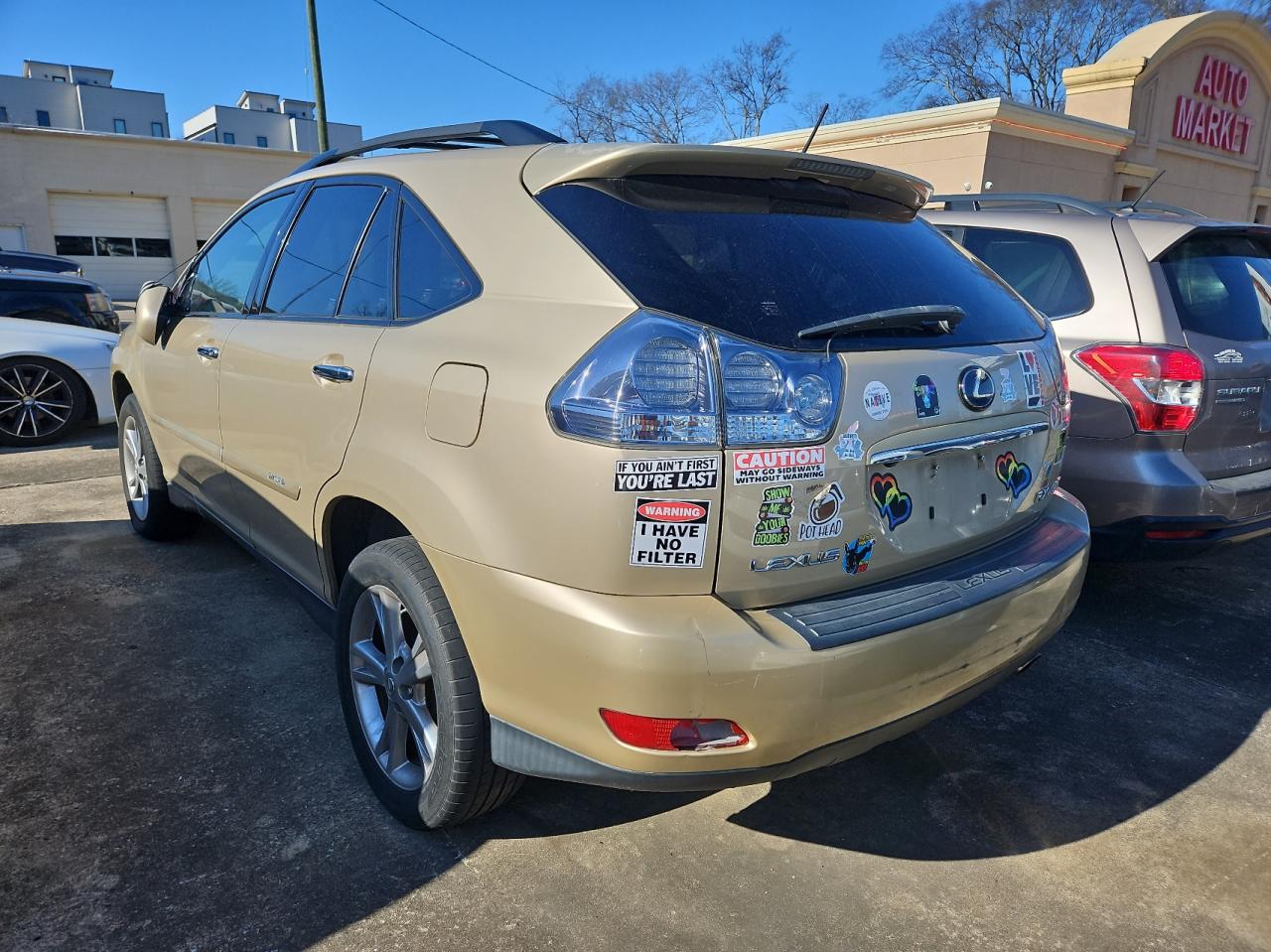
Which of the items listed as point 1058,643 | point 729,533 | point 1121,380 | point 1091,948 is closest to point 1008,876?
point 1091,948

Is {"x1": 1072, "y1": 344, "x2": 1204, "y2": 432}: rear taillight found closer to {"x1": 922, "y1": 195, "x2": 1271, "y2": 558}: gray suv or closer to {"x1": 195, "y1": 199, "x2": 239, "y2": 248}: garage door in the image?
{"x1": 922, "y1": 195, "x2": 1271, "y2": 558}: gray suv

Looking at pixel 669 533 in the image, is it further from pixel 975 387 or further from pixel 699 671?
pixel 975 387

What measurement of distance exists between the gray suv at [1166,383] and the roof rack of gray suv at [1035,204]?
2.72 feet

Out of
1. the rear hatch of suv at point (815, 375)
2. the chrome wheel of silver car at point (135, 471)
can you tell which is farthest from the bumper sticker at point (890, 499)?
the chrome wheel of silver car at point (135, 471)

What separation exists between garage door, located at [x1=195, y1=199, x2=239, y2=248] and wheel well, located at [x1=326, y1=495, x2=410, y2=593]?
29557 millimetres

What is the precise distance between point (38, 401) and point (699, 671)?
7.52 metres

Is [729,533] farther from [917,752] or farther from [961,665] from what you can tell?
[917,752]

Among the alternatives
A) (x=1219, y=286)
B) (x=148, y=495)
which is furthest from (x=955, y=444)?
(x=148, y=495)

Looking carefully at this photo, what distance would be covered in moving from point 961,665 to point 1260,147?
82.1 feet

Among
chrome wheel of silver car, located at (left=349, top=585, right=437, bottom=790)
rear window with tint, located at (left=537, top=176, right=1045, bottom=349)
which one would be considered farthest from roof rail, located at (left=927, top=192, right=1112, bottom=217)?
chrome wheel of silver car, located at (left=349, top=585, right=437, bottom=790)

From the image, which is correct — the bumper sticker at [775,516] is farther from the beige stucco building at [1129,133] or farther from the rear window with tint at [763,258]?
the beige stucco building at [1129,133]

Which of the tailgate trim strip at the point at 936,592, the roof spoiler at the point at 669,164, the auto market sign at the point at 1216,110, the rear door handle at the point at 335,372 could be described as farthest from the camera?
the auto market sign at the point at 1216,110

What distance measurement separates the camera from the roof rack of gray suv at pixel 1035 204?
15.5ft

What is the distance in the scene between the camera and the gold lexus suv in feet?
5.80
